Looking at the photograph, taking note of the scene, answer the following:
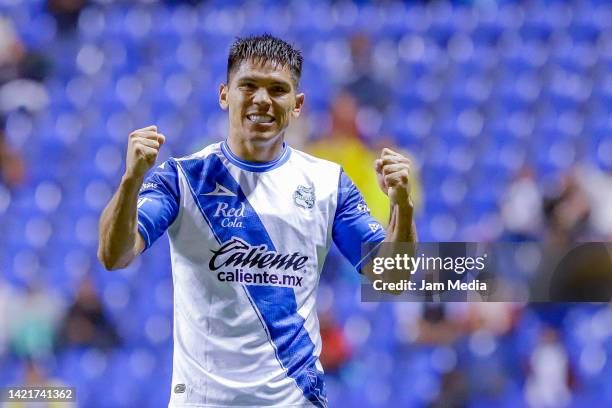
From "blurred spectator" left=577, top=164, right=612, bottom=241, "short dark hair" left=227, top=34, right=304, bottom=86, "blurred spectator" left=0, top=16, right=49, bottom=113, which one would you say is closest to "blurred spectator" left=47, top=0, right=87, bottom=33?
"blurred spectator" left=0, top=16, right=49, bottom=113

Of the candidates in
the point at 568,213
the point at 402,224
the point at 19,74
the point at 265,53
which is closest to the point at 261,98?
the point at 265,53

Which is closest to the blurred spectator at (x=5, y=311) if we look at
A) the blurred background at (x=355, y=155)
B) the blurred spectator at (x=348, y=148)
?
the blurred background at (x=355, y=155)

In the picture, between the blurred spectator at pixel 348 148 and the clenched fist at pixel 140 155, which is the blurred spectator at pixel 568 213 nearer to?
the blurred spectator at pixel 348 148

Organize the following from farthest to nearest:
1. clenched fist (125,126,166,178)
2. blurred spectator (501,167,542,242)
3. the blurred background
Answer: blurred spectator (501,167,542,242), the blurred background, clenched fist (125,126,166,178)

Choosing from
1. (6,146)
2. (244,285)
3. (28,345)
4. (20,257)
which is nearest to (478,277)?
(244,285)

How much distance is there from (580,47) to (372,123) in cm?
176

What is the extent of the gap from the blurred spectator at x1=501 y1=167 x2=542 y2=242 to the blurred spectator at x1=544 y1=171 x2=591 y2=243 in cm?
7

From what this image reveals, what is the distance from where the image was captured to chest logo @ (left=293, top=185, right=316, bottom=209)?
2.59 metres

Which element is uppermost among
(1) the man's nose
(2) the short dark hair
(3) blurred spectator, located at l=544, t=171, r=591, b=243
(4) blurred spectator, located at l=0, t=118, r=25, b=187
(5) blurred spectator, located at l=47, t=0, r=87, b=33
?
(5) blurred spectator, located at l=47, t=0, r=87, b=33

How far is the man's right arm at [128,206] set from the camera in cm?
221

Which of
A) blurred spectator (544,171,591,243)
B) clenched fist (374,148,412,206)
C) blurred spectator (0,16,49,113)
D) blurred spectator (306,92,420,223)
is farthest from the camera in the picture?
blurred spectator (0,16,49,113)

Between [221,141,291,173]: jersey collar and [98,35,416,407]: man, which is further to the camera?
[221,141,291,173]: jersey collar

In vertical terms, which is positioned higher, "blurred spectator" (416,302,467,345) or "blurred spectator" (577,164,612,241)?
"blurred spectator" (577,164,612,241)

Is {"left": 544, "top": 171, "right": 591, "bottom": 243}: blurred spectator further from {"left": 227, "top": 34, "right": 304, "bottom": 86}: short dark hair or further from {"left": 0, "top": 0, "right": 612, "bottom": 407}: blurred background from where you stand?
{"left": 227, "top": 34, "right": 304, "bottom": 86}: short dark hair
